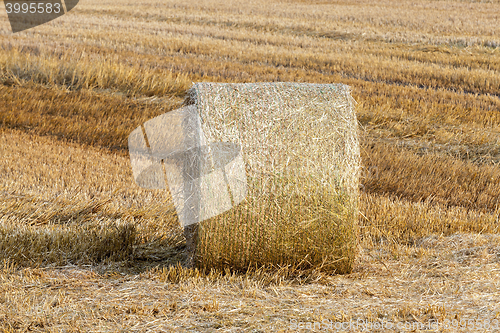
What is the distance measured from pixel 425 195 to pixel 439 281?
10.6 feet

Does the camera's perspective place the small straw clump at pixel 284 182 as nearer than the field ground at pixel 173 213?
No

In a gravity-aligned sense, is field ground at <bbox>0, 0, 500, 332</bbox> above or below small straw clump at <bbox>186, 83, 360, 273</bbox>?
below

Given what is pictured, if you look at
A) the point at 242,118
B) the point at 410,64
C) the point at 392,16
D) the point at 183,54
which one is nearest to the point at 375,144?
the point at 242,118

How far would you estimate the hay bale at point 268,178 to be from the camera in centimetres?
423

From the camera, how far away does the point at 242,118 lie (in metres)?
4.36

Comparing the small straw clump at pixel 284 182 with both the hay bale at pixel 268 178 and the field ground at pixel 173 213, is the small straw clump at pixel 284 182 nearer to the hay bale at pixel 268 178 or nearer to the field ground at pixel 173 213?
the hay bale at pixel 268 178

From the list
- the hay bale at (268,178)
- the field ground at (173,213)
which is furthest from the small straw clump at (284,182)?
the field ground at (173,213)

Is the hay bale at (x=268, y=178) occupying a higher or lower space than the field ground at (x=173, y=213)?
higher

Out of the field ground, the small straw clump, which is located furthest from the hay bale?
the field ground

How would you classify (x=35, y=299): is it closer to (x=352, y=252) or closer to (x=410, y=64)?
(x=352, y=252)

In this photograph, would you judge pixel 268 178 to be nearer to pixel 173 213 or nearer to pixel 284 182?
pixel 284 182

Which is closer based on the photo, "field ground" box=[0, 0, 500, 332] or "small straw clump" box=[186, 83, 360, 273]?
"field ground" box=[0, 0, 500, 332]

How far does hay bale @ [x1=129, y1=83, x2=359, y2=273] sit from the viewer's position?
13.9ft

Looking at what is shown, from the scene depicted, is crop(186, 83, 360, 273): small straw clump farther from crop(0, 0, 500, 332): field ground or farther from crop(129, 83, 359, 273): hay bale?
crop(0, 0, 500, 332): field ground
